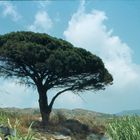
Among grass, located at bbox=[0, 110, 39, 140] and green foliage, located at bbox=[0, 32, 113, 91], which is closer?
grass, located at bbox=[0, 110, 39, 140]

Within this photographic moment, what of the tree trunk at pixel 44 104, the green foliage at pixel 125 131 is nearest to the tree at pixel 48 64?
the tree trunk at pixel 44 104

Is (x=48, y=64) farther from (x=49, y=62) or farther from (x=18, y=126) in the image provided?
(x=18, y=126)

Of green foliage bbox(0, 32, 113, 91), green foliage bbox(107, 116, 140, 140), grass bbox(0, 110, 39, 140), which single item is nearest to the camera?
grass bbox(0, 110, 39, 140)

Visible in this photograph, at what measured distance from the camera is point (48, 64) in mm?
31281

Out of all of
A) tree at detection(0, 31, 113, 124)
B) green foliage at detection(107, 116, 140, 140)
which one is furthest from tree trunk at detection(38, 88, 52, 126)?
green foliage at detection(107, 116, 140, 140)

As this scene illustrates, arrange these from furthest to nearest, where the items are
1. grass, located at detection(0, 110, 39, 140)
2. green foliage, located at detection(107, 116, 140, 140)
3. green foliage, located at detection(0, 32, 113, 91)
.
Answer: green foliage, located at detection(0, 32, 113, 91)
green foliage, located at detection(107, 116, 140, 140)
grass, located at detection(0, 110, 39, 140)

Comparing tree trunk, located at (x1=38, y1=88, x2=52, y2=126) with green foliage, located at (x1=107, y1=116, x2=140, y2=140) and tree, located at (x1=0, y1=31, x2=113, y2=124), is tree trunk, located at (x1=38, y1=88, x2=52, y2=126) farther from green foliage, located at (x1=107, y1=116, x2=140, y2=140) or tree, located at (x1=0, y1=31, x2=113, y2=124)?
green foliage, located at (x1=107, y1=116, x2=140, y2=140)

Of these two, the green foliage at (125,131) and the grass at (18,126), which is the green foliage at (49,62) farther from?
the green foliage at (125,131)

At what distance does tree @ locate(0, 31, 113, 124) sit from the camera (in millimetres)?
31828

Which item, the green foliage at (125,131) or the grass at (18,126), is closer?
the grass at (18,126)

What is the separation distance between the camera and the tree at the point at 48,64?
31828mm

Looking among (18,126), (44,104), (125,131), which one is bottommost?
(125,131)

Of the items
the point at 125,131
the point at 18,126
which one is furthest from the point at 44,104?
the point at 125,131

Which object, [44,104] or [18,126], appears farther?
[44,104]
